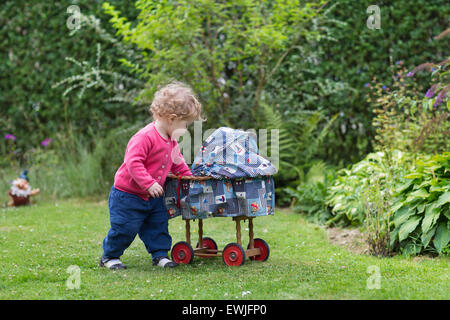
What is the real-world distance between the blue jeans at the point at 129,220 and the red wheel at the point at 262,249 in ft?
2.30

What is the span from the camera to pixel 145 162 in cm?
404

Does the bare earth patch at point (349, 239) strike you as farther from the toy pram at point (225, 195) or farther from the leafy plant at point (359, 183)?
the toy pram at point (225, 195)

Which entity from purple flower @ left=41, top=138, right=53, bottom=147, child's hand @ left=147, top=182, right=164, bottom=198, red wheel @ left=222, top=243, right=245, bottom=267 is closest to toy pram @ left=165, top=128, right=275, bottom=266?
red wheel @ left=222, top=243, right=245, bottom=267

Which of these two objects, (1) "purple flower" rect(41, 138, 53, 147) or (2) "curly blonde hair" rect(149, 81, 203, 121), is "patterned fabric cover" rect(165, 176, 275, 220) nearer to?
(2) "curly blonde hair" rect(149, 81, 203, 121)

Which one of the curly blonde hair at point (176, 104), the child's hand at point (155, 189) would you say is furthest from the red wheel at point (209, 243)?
the curly blonde hair at point (176, 104)

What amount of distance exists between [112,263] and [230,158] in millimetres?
1169

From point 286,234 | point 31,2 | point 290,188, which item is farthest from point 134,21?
point 286,234

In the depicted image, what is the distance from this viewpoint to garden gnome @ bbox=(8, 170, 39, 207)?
23.0 ft

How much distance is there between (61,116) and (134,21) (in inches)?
79.0

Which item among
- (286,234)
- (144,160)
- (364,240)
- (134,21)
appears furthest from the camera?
(134,21)

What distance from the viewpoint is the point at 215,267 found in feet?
13.4

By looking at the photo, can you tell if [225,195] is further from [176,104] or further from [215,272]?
[176,104]

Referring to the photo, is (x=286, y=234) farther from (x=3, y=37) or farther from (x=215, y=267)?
(x=3, y=37)

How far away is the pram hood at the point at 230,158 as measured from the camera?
12.9ft
